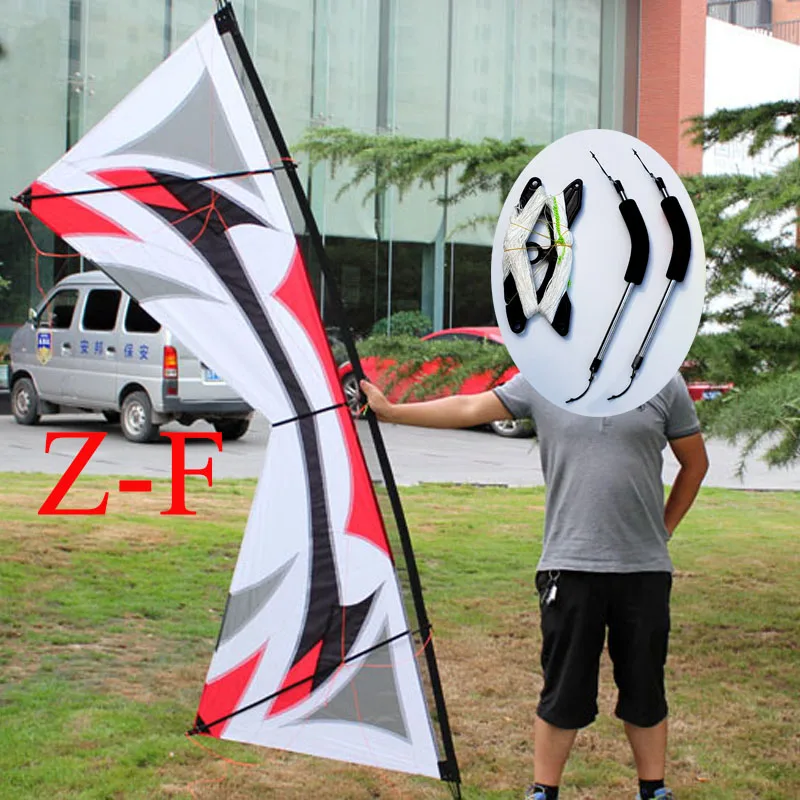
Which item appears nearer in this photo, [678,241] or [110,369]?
[678,241]

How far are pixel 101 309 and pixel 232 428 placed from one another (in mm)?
2021

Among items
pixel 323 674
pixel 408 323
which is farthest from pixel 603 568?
pixel 408 323

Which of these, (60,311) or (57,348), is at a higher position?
(60,311)

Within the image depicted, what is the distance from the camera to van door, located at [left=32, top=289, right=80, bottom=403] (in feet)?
46.6

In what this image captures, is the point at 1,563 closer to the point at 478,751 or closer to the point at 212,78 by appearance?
the point at 478,751

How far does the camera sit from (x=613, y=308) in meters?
3.03

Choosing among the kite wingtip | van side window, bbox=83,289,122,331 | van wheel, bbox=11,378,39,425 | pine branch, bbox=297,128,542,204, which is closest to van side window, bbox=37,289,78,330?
van side window, bbox=83,289,122,331

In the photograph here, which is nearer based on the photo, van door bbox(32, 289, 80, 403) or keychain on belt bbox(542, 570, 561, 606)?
keychain on belt bbox(542, 570, 561, 606)

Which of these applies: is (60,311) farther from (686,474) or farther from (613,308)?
(613,308)

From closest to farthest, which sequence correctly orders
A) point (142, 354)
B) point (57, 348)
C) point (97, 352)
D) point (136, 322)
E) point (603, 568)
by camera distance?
1. point (603, 568)
2. point (142, 354)
3. point (136, 322)
4. point (97, 352)
5. point (57, 348)

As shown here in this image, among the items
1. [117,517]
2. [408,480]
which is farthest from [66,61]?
[117,517]

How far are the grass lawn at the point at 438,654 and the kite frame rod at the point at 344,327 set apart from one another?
36 cm

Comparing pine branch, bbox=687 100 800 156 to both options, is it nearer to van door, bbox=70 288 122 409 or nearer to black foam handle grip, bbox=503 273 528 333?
black foam handle grip, bbox=503 273 528 333

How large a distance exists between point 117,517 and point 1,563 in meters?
1.75
